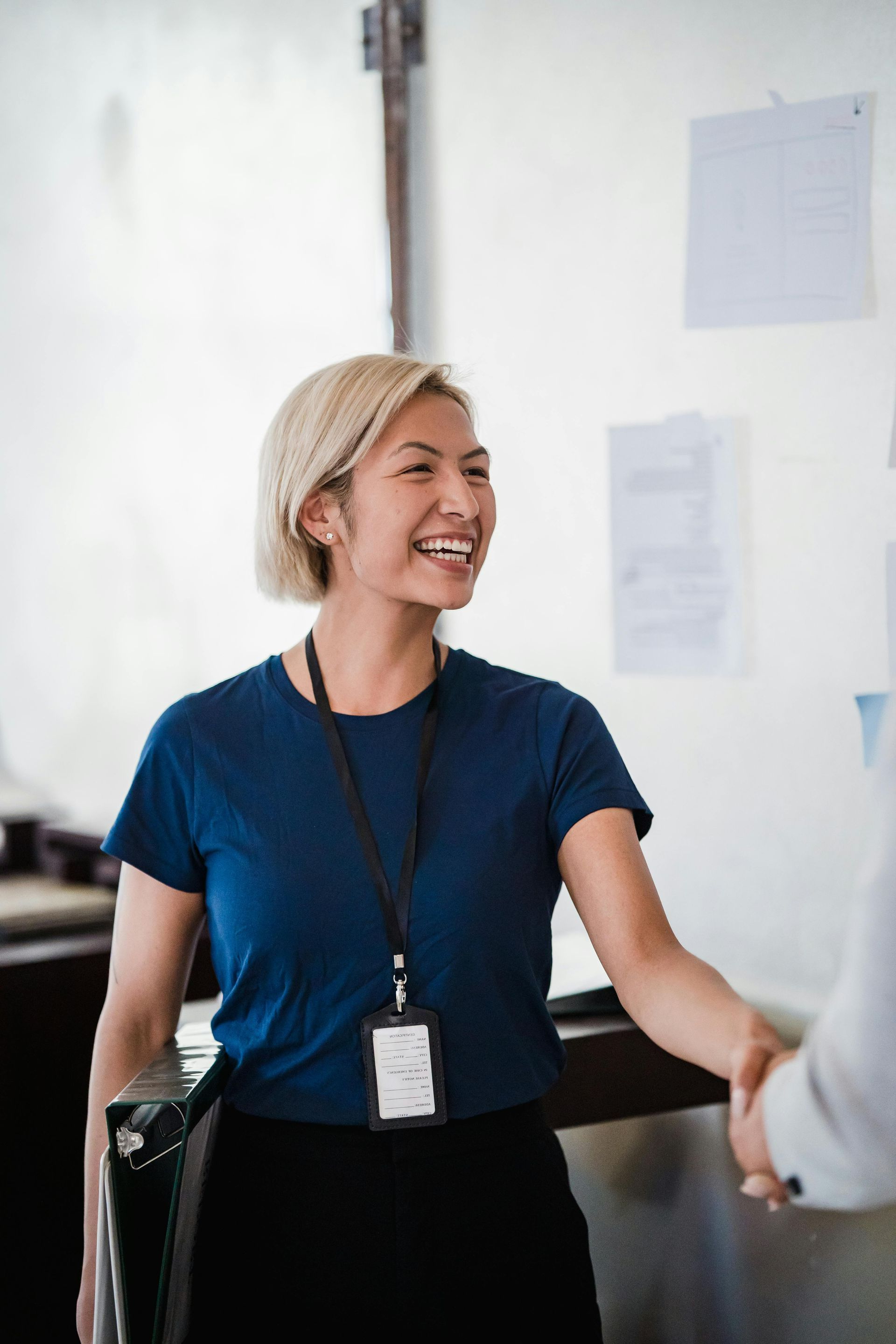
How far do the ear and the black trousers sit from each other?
0.58 metres

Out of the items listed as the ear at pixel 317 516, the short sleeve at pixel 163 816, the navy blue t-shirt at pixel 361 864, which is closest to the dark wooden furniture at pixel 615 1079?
the navy blue t-shirt at pixel 361 864

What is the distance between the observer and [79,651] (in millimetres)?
3016

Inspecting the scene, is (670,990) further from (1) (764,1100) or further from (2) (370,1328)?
(2) (370,1328)

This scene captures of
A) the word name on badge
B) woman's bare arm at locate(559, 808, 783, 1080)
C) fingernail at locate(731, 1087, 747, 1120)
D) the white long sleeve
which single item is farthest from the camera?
the word name on badge

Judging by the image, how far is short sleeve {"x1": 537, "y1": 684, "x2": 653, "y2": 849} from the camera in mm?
1142

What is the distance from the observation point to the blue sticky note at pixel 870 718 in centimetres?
158

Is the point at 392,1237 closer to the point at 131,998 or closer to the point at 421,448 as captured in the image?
the point at 131,998

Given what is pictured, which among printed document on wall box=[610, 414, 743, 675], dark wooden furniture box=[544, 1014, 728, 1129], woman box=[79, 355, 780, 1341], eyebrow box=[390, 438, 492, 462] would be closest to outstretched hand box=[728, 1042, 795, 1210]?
woman box=[79, 355, 780, 1341]

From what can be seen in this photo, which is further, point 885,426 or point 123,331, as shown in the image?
point 123,331

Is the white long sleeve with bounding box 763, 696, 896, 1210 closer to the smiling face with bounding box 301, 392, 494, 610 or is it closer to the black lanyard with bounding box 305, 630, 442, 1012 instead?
the black lanyard with bounding box 305, 630, 442, 1012

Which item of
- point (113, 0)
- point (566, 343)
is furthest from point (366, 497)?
point (113, 0)

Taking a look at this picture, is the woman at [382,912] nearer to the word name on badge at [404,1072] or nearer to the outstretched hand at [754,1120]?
the word name on badge at [404,1072]

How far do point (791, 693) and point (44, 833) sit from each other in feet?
6.12

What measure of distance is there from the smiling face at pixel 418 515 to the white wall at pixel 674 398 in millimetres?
636
